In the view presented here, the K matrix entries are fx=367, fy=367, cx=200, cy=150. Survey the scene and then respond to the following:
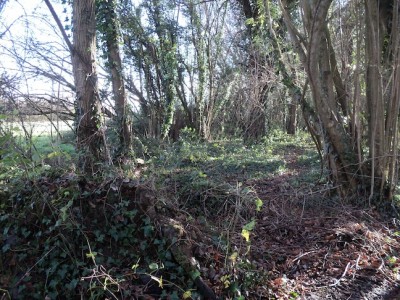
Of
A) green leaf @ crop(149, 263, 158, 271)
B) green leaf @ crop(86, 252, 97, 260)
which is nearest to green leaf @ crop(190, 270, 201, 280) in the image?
green leaf @ crop(149, 263, 158, 271)

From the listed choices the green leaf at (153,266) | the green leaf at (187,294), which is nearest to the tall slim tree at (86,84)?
the green leaf at (153,266)

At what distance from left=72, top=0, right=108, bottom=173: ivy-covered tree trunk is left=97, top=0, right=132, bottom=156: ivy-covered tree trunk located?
201 centimetres

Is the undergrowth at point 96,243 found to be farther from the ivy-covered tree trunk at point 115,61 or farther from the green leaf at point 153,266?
the ivy-covered tree trunk at point 115,61

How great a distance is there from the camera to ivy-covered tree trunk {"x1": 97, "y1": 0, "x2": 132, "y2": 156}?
10250 millimetres

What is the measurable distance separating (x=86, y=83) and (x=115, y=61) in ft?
10.2

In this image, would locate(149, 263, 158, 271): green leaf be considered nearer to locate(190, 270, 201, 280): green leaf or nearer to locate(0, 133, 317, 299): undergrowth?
locate(0, 133, 317, 299): undergrowth

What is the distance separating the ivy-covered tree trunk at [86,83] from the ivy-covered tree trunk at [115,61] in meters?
2.01

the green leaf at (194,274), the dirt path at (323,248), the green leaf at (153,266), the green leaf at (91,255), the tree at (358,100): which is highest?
the tree at (358,100)

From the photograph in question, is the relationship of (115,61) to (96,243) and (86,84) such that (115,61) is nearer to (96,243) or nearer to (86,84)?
(86,84)

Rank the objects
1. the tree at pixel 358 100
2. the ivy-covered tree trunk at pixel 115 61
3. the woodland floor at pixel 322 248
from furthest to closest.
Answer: the ivy-covered tree trunk at pixel 115 61, the tree at pixel 358 100, the woodland floor at pixel 322 248

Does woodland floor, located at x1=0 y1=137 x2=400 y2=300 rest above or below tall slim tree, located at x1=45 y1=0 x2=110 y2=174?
below

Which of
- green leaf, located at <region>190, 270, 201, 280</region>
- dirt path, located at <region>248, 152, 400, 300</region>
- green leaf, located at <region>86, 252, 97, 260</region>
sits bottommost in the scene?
dirt path, located at <region>248, 152, 400, 300</region>

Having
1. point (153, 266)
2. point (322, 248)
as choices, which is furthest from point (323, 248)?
point (153, 266)

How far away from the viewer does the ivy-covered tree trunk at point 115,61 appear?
1025cm
